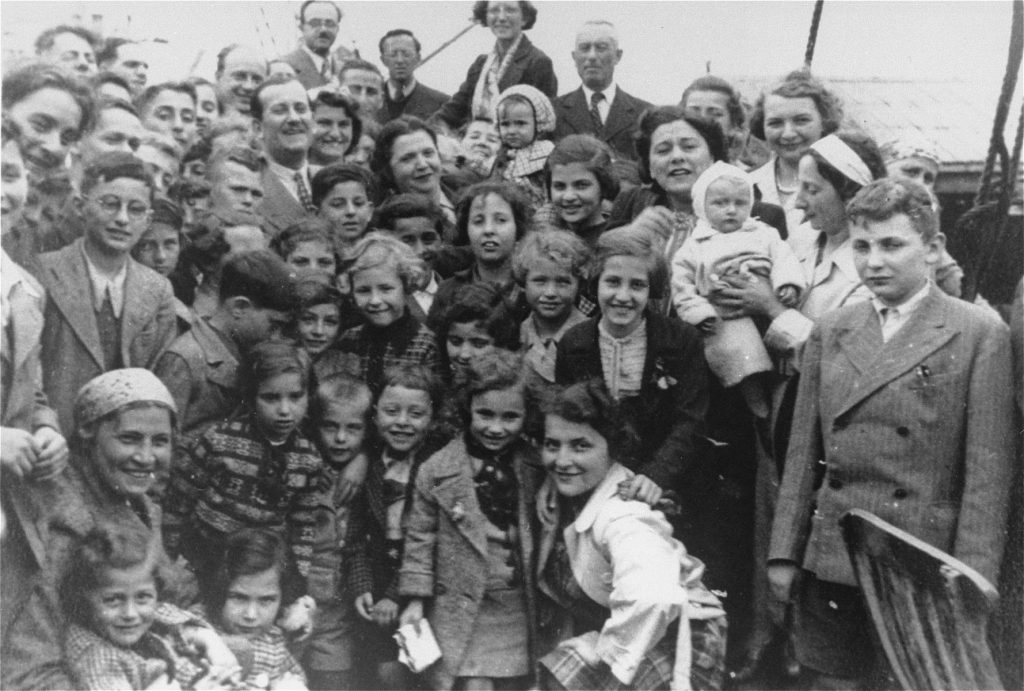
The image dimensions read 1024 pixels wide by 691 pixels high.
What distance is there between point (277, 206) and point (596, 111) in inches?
46.6

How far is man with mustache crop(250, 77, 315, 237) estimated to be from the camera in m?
4.29

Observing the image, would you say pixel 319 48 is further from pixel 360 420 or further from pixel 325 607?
pixel 325 607

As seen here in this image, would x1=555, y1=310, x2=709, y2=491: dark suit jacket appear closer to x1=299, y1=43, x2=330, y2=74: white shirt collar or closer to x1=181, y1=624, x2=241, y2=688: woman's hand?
x1=181, y1=624, x2=241, y2=688: woman's hand

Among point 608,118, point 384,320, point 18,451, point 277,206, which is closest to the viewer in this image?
point 18,451

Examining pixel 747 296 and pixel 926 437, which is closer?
pixel 926 437

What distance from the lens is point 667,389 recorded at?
3.60 metres

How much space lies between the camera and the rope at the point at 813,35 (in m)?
4.22

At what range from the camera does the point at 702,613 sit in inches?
129

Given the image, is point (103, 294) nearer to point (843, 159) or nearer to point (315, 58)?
point (315, 58)

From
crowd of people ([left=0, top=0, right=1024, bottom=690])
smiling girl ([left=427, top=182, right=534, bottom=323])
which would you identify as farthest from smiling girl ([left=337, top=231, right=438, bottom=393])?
smiling girl ([left=427, top=182, right=534, bottom=323])

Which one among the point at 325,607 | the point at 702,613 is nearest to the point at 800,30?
the point at 702,613

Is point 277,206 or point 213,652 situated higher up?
point 277,206

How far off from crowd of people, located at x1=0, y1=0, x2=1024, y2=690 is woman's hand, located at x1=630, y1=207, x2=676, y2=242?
0.7 inches

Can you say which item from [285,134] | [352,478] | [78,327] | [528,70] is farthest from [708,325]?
[78,327]
